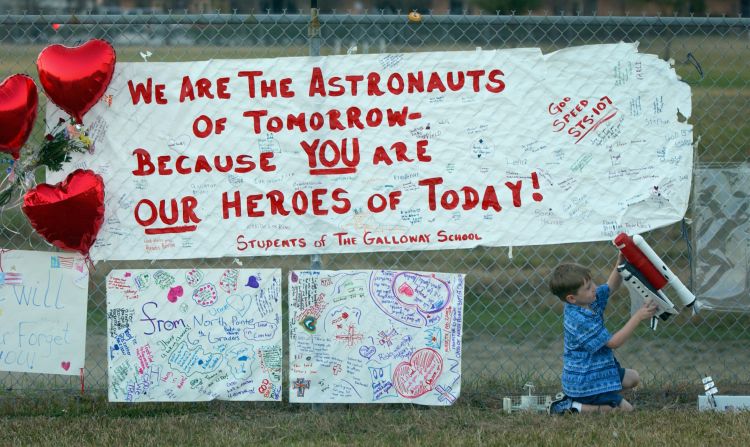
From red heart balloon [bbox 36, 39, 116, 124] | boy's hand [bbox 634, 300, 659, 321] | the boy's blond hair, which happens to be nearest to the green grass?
boy's hand [bbox 634, 300, 659, 321]

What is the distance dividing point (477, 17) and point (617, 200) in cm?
122

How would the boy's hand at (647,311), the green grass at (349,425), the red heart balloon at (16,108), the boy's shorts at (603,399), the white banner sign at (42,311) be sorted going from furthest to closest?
the white banner sign at (42,311), the boy's shorts at (603,399), the red heart balloon at (16,108), the boy's hand at (647,311), the green grass at (349,425)

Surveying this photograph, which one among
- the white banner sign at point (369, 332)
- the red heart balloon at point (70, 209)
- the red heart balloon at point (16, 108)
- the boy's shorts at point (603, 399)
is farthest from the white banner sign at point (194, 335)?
the boy's shorts at point (603, 399)

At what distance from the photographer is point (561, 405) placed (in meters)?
5.04

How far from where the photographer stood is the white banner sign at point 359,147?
198 inches

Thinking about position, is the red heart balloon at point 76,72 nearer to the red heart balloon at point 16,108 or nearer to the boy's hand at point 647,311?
the red heart balloon at point 16,108

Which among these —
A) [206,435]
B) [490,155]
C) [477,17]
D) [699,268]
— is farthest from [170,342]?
[699,268]

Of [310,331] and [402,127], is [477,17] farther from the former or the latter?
[310,331]

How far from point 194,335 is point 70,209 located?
91 cm

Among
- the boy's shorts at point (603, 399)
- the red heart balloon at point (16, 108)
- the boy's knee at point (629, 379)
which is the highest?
the red heart balloon at point (16, 108)

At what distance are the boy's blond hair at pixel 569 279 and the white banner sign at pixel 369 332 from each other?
0.52 meters

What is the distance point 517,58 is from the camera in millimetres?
5070

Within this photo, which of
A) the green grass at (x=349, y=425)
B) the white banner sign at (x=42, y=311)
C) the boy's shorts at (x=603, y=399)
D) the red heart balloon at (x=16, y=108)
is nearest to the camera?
the green grass at (x=349, y=425)

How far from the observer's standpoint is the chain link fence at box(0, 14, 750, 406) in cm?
504
